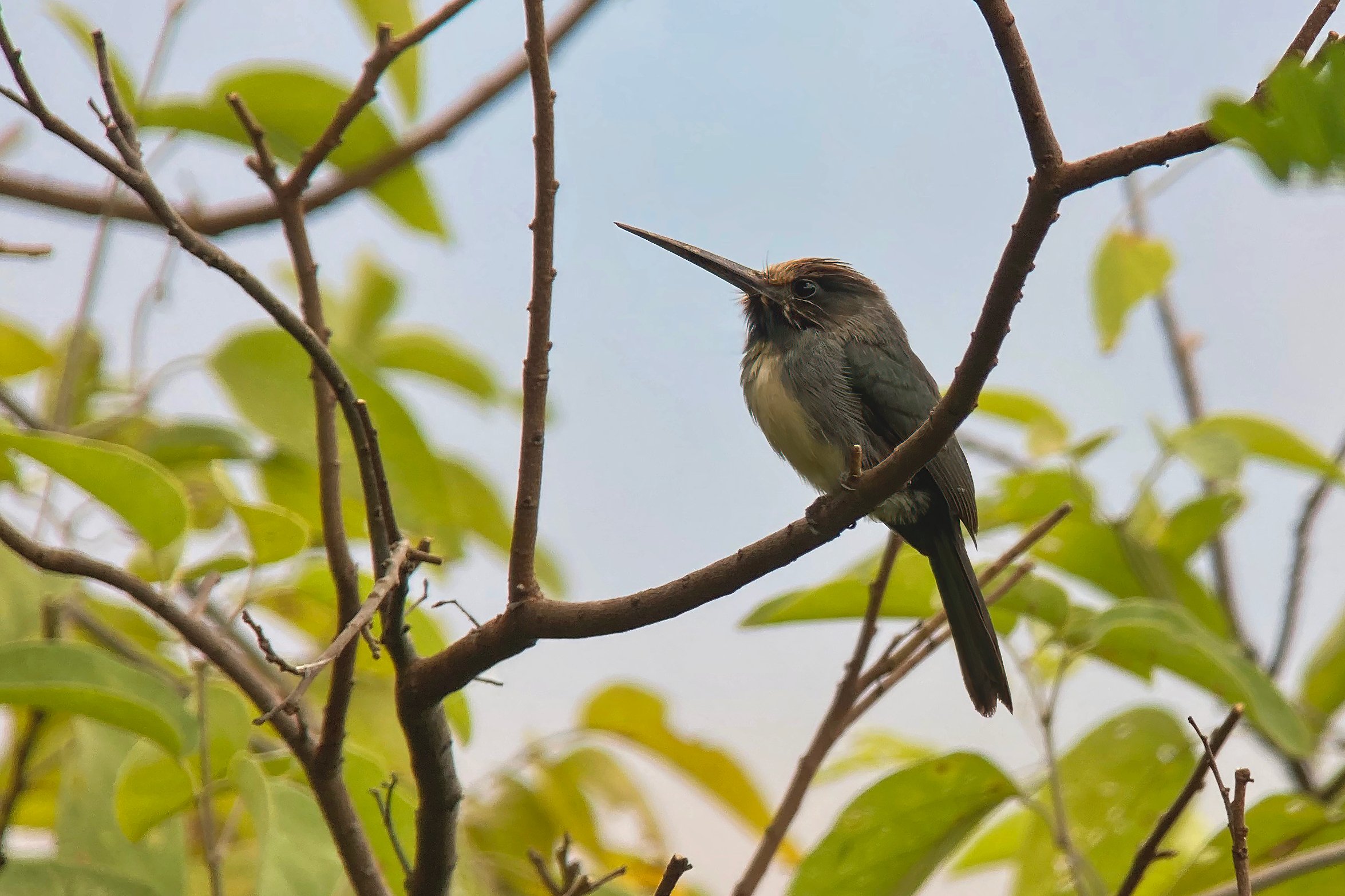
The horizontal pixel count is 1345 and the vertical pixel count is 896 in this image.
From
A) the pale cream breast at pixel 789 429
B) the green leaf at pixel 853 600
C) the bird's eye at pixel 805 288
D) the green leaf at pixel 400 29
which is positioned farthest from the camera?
the bird's eye at pixel 805 288

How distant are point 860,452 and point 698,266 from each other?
3.95 feet

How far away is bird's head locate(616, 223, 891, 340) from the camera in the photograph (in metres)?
3.01

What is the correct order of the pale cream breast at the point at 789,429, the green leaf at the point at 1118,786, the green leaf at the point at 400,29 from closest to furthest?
1. the green leaf at the point at 1118,786
2. the pale cream breast at the point at 789,429
3. the green leaf at the point at 400,29

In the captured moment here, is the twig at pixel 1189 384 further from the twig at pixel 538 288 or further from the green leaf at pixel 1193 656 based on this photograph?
the twig at pixel 538 288

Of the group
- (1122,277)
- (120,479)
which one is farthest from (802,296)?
(120,479)

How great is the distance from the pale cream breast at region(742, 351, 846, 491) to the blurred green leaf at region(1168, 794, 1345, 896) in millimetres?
1009

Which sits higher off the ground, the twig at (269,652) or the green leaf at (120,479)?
the green leaf at (120,479)

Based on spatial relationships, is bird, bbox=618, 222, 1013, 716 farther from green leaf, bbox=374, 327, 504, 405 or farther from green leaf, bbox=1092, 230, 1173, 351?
green leaf, bbox=374, 327, 504, 405

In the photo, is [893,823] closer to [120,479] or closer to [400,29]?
[120,479]

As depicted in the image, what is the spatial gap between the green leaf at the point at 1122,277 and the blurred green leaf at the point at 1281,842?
1091 mm

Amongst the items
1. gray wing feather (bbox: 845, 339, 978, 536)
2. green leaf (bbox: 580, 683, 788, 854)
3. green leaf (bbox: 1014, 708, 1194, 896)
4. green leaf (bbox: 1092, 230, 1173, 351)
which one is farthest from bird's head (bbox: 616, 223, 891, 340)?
green leaf (bbox: 1014, 708, 1194, 896)

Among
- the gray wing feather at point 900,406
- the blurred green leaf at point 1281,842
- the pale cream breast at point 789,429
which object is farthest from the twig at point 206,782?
the blurred green leaf at point 1281,842

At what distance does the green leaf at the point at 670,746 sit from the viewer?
2.71 metres

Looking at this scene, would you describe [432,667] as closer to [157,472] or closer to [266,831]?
[266,831]
